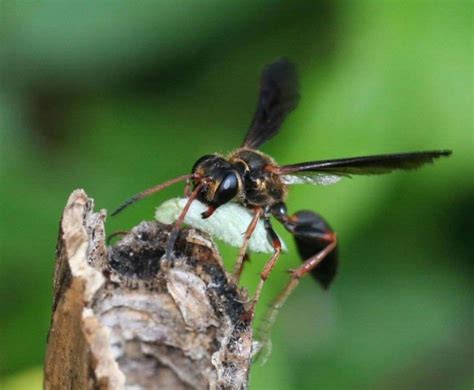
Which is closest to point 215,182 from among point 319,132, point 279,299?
point 279,299

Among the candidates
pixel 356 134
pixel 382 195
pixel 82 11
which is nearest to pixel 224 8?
pixel 82 11

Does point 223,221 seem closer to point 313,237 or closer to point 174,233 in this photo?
point 174,233

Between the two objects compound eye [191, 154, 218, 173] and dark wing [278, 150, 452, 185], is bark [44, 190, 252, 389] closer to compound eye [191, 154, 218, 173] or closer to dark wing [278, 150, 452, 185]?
compound eye [191, 154, 218, 173]

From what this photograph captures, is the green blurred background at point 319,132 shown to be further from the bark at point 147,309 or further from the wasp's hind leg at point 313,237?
the bark at point 147,309

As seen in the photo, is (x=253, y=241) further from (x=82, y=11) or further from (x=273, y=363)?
(x=82, y=11)

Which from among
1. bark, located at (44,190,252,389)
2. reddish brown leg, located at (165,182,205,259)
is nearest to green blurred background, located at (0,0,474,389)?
reddish brown leg, located at (165,182,205,259)

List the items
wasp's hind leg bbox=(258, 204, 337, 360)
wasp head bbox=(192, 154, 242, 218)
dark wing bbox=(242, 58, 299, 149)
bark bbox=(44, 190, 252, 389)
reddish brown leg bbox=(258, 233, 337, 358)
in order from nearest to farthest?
bark bbox=(44, 190, 252, 389), wasp head bbox=(192, 154, 242, 218), reddish brown leg bbox=(258, 233, 337, 358), wasp's hind leg bbox=(258, 204, 337, 360), dark wing bbox=(242, 58, 299, 149)

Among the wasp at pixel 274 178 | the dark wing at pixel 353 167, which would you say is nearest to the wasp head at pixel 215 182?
the wasp at pixel 274 178
